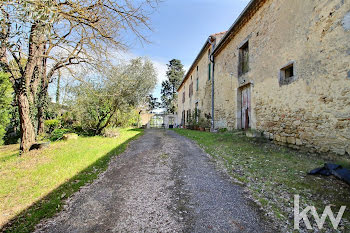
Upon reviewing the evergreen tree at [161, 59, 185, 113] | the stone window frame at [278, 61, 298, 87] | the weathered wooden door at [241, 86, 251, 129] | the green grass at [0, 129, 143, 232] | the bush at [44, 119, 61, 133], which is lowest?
the green grass at [0, 129, 143, 232]

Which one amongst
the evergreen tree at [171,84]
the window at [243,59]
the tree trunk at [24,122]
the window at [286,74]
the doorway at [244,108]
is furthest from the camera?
the evergreen tree at [171,84]

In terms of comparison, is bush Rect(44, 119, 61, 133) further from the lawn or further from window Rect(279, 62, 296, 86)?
window Rect(279, 62, 296, 86)

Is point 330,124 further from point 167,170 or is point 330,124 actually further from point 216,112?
point 216,112

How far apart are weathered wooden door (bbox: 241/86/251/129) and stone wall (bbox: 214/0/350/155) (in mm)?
485

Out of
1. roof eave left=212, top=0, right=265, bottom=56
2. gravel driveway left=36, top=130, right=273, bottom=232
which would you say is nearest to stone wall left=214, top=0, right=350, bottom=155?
roof eave left=212, top=0, right=265, bottom=56

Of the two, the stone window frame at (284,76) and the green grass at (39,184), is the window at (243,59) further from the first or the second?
the green grass at (39,184)

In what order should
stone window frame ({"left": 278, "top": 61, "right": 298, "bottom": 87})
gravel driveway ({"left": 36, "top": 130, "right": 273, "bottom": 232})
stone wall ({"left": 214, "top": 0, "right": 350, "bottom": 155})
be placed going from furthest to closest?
stone window frame ({"left": 278, "top": 61, "right": 298, "bottom": 87}) → stone wall ({"left": 214, "top": 0, "right": 350, "bottom": 155}) → gravel driveway ({"left": 36, "top": 130, "right": 273, "bottom": 232})

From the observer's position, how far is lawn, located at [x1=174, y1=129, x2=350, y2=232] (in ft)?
6.97

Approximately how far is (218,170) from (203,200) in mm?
1324

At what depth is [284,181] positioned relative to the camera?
2879 mm

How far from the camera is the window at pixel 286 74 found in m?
4.92

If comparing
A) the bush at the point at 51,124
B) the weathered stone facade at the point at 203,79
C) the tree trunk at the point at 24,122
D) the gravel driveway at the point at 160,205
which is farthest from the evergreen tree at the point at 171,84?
the gravel driveway at the point at 160,205

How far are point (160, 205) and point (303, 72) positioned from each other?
476 cm

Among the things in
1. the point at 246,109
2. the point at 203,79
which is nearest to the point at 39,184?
the point at 246,109
